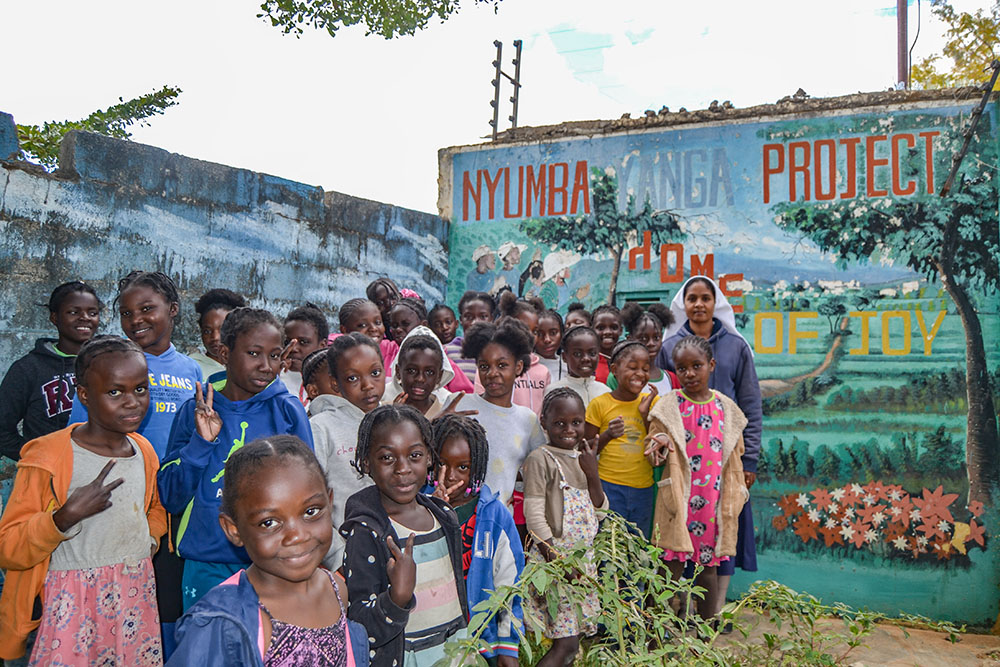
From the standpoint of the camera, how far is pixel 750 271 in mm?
5484

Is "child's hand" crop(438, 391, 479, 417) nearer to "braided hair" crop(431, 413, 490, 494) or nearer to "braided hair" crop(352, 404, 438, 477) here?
"braided hair" crop(431, 413, 490, 494)

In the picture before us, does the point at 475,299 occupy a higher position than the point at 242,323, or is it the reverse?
the point at 475,299

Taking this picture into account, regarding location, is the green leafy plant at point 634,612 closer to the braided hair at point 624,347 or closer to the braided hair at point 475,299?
the braided hair at point 624,347

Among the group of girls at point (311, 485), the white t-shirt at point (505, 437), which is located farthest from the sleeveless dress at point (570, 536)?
the white t-shirt at point (505, 437)

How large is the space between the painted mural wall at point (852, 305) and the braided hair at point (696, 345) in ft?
5.58

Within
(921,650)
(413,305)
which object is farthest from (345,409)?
(921,650)

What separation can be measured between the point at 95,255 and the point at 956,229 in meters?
5.06

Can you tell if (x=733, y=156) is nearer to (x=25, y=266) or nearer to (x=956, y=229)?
(x=956, y=229)

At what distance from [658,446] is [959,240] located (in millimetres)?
2819

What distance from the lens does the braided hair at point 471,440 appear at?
8.35 feet

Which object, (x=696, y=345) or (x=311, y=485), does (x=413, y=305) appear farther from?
(x=311, y=485)

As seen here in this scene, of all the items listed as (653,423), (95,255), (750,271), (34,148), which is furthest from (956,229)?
(34,148)

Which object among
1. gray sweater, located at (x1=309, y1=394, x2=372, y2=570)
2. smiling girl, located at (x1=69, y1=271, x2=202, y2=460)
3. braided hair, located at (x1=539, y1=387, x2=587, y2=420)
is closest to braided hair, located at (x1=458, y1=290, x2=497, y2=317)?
braided hair, located at (x1=539, y1=387, x2=587, y2=420)

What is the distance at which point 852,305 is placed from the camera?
17.1 feet
